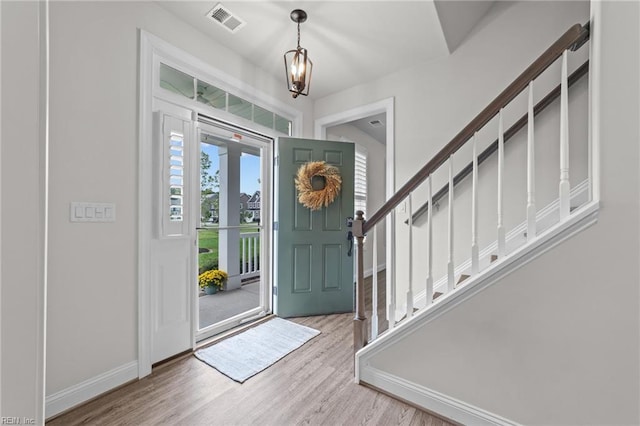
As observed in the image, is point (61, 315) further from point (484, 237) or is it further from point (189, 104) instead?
point (484, 237)

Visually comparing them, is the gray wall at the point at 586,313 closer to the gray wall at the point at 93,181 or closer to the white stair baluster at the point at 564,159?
the white stair baluster at the point at 564,159

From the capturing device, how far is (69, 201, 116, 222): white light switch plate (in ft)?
5.11

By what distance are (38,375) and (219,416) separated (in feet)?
4.26

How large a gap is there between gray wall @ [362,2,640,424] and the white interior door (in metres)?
2.05

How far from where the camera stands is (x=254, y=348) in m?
2.22

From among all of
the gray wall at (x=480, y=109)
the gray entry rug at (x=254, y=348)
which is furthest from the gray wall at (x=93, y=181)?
the gray wall at (x=480, y=109)

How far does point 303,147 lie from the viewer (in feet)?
9.78

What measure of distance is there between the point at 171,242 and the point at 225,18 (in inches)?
72.7

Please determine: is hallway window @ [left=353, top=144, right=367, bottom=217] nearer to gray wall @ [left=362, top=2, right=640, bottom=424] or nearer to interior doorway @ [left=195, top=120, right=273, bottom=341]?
interior doorway @ [left=195, top=120, right=273, bottom=341]

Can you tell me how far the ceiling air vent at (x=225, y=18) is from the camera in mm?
2014

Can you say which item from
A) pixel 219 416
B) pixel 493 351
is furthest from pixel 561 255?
pixel 219 416

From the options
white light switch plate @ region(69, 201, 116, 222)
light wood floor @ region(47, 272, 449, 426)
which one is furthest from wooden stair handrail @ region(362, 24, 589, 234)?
white light switch plate @ region(69, 201, 116, 222)

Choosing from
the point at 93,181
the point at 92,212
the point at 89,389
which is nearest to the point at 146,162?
the point at 93,181

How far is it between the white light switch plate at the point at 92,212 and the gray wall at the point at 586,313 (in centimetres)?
225
